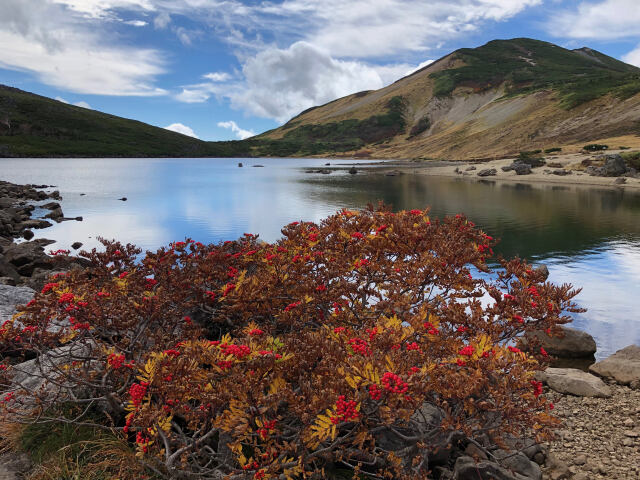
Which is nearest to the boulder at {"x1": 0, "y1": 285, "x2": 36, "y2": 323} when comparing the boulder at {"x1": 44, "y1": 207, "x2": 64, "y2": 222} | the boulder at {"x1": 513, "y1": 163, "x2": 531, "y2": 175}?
the boulder at {"x1": 44, "y1": 207, "x2": 64, "y2": 222}

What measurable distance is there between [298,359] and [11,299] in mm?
9771

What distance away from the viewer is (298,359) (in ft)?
20.2

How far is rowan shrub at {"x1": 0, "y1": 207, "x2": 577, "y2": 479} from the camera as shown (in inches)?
206

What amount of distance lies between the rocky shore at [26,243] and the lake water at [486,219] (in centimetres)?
206

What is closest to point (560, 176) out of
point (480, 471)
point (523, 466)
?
point (523, 466)

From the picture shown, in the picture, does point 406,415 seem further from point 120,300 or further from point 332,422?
point 120,300

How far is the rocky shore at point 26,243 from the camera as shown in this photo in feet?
60.4

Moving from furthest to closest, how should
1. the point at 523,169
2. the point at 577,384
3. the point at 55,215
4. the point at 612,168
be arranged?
1. the point at 523,169
2. the point at 612,168
3. the point at 55,215
4. the point at 577,384

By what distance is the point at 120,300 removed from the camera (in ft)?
27.7

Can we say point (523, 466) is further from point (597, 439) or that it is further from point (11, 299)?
point (11, 299)

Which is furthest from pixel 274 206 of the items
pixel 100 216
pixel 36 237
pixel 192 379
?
pixel 192 379

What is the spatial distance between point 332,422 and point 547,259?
27.9 m

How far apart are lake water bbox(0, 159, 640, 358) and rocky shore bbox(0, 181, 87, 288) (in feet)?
6.75

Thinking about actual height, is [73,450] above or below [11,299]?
below
